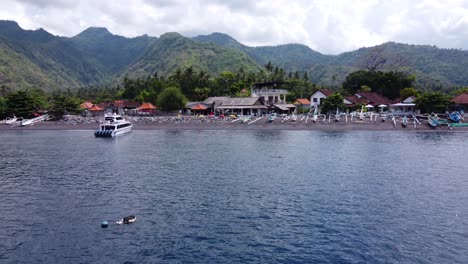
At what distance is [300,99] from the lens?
116 meters

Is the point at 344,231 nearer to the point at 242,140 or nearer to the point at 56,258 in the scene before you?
the point at 56,258

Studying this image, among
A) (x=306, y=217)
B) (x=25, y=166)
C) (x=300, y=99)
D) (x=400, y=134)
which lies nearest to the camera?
(x=306, y=217)

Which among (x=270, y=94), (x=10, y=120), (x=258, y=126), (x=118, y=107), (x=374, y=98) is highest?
(x=270, y=94)

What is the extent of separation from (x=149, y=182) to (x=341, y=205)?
17655 millimetres

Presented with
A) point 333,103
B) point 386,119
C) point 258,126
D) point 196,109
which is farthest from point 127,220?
point 196,109

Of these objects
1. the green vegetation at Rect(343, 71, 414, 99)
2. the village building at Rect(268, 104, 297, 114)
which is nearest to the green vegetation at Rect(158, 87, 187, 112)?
the village building at Rect(268, 104, 297, 114)

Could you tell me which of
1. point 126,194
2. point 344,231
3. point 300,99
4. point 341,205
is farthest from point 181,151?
point 300,99

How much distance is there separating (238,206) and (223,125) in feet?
204

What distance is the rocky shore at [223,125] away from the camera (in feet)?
265

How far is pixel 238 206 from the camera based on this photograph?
26938mm

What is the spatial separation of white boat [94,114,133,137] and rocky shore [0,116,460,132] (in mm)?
6999

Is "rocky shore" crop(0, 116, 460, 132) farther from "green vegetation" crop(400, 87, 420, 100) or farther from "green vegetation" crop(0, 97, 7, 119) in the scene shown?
"green vegetation" crop(400, 87, 420, 100)

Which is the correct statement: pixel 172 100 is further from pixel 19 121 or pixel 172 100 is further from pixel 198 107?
pixel 19 121

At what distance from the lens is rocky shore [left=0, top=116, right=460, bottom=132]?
265 feet
